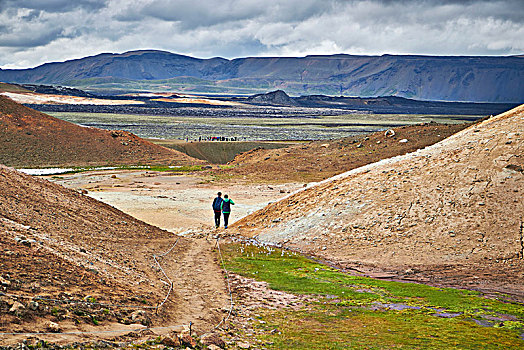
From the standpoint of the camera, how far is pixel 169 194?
39125 mm

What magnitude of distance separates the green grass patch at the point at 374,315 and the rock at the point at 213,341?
0.95 meters

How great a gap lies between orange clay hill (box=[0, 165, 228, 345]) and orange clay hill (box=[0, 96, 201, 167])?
4529 cm

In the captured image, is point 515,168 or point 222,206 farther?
point 222,206

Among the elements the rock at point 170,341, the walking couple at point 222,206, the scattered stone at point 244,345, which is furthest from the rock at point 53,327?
the walking couple at point 222,206

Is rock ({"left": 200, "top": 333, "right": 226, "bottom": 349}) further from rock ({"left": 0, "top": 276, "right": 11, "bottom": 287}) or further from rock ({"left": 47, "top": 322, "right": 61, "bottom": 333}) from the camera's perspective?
rock ({"left": 0, "top": 276, "right": 11, "bottom": 287})

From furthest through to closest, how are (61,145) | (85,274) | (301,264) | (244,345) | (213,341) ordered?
1. (61,145)
2. (301,264)
3. (85,274)
4. (244,345)
5. (213,341)

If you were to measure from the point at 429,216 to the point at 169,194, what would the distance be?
2388 cm

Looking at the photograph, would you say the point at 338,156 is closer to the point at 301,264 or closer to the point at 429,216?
the point at 429,216

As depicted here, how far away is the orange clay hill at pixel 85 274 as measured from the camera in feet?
28.3

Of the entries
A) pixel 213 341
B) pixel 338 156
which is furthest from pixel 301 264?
pixel 338 156

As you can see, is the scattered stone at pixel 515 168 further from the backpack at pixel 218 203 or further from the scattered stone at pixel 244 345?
the scattered stone at pixel 244 345

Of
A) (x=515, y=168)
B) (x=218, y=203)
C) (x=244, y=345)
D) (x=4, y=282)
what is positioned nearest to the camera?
(x=4, y=282)

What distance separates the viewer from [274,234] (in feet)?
69.5

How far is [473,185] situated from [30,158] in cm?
5270
